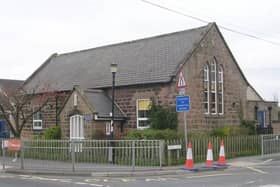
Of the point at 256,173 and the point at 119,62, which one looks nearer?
the point at 256,173

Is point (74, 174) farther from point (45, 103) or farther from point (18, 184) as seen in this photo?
point (45, 103)

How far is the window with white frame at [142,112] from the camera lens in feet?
102

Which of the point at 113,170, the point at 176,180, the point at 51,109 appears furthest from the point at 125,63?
the point at 176,180

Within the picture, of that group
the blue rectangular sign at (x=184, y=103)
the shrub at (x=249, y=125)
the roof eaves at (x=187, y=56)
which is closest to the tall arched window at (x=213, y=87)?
the roof eaves at (x=187, y=56)

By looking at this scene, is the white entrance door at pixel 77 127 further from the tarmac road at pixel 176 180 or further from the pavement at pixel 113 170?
the tarmac road at pixel 176 180

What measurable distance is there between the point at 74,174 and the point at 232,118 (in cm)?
1734

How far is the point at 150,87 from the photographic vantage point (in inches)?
1215

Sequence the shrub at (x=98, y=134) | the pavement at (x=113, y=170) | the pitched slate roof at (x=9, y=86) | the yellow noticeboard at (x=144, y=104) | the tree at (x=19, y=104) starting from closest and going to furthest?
the pavement at (x=113, y=170) → the shrub at (x=98, y=134) → the yellow noticeboard at (x=144, y=104) → the tree at (x=19, y=104) → the pitched slate roof at (x=9, y=86)

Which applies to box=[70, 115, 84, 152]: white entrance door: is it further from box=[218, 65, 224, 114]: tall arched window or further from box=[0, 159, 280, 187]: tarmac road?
box=[0, 159, 280, 187]: tarmac road

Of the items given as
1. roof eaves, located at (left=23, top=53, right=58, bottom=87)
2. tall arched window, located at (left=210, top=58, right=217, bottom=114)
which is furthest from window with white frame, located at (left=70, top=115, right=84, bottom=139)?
roof eaves, located at (left=23, top=53, right=58, bottom=87)

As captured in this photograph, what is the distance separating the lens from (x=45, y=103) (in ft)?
117

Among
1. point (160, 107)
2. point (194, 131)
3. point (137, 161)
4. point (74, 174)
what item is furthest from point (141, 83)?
point (74, 174)

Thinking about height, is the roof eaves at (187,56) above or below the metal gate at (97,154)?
above

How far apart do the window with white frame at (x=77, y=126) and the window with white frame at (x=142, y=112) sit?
11.6 feet
